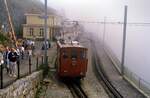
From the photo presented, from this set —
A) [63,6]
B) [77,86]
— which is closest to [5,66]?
[77,86]

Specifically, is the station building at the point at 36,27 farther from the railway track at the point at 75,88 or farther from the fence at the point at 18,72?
the railway track at the point at 75,88

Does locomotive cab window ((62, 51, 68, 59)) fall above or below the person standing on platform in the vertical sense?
below

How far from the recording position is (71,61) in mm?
31594

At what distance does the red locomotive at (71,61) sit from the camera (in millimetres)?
31472

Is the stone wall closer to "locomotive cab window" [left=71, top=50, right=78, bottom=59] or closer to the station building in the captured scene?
"locomotive cab window" [left=71, top=50, right=78, bottom=59]

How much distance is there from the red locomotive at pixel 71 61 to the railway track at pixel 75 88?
2.40 ft

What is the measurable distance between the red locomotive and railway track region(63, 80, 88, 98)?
73 cm

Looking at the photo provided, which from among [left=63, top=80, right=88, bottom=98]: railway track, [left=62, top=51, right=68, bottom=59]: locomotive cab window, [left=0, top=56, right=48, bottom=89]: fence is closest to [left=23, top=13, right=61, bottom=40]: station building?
[left=0, top=56, right=48, bottom=89]: fence

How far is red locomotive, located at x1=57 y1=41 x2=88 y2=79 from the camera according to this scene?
31.5 m

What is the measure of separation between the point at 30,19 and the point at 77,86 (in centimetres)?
4432

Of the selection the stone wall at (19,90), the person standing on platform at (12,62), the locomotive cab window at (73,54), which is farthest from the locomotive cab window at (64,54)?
the person standing on platform at (12,62)

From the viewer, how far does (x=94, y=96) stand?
27.1 m

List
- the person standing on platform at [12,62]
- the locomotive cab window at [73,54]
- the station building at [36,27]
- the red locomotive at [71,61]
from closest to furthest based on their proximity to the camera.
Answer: the person standing on platform at [12,62], the red locomotive at [71,61], the locomotive cab window at [73,54], the station building at [36,27]

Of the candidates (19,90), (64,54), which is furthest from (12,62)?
(64,54)
